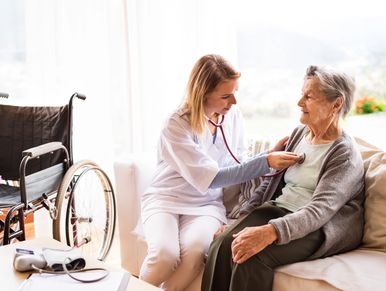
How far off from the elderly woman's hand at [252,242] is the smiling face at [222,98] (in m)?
0.56

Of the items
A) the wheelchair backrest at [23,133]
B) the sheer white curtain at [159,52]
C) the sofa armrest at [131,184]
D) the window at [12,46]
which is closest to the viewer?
the sofa armrest at [131,184]

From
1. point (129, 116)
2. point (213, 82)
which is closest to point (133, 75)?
point (129, 116)

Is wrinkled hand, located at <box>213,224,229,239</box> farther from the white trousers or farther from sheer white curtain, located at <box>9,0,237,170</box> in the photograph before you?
sheer white curtain, located at <box>9,0,237,170</box>

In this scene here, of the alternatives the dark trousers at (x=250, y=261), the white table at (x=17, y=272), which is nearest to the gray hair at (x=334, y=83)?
the dark trousers at (x=250, y=261)

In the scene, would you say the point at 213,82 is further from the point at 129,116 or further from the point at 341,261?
the point at 129,116

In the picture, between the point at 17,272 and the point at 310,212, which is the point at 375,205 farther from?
the point at 17,272

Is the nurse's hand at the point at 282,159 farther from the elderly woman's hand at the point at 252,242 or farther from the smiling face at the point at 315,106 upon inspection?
the elderly woman's hand at the point at 252,242

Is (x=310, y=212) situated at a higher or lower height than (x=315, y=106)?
lower

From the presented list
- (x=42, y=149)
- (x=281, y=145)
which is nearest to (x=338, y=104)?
(x=281, y=145)

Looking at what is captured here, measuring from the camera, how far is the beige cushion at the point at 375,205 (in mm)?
1669

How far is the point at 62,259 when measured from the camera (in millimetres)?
1489

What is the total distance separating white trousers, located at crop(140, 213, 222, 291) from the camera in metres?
1.75

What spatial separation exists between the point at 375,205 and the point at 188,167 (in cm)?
71

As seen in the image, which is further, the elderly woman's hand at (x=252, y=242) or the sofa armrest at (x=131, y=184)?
the sofa armrest at (x=131, y=184)
